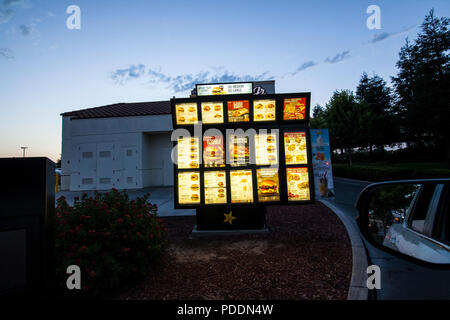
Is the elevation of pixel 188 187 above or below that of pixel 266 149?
below

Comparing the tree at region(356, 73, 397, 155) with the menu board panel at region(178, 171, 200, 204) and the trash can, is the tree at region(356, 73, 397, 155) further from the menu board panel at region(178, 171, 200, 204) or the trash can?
the trash can

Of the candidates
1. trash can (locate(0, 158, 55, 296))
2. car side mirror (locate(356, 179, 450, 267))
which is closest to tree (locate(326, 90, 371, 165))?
car side mirror (locate(356, 179, 450, 267))

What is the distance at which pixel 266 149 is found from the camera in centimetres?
480

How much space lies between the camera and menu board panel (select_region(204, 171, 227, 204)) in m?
4.80

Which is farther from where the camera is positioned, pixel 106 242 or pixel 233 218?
pixel 233 218

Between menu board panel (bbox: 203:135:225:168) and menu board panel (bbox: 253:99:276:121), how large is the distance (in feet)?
3.42

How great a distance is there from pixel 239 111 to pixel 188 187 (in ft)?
7.24

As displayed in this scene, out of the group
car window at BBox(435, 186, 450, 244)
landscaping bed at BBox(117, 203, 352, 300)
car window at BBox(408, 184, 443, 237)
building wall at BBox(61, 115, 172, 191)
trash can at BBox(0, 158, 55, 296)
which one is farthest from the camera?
building wall at BBox(61, 115, 172, 191)

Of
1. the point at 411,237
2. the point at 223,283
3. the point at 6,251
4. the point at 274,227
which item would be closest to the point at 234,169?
the point at 274,227

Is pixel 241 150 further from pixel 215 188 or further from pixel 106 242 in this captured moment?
pixel 106 242

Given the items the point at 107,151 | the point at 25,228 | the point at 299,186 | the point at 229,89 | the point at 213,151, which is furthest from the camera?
the point at 107,151

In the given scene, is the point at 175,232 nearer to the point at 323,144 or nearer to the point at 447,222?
the point at 323,144

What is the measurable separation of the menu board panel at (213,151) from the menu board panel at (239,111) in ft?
1.89

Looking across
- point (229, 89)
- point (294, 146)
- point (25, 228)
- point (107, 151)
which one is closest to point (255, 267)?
point (294, 146)
